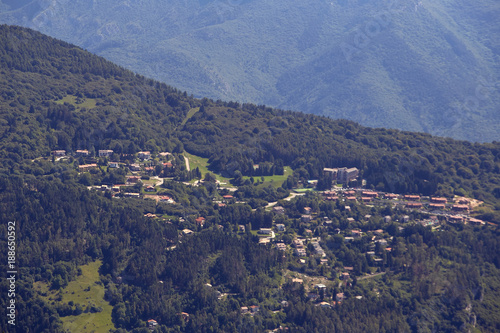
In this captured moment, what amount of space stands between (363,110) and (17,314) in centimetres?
12674

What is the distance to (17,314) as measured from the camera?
7000 centimetres

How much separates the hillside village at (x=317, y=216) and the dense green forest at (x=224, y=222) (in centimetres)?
31

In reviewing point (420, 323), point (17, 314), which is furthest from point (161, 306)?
point (420, 323)

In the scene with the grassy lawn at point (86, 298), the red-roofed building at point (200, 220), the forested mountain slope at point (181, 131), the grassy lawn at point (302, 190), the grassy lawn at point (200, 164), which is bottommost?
the grassy lawn at point (86, 298)

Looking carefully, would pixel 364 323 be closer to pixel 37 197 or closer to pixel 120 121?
pixel 37 197

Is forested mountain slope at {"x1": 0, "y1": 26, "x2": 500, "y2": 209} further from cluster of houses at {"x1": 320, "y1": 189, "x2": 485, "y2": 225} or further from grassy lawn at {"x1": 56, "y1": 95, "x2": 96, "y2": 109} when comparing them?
cluster of houses at {"x1": 320, "y1": 189, "x2": 485, "y2": 225}

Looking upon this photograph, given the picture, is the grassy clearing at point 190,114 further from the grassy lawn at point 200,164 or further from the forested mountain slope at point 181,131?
the grassy lawn at point 200,164

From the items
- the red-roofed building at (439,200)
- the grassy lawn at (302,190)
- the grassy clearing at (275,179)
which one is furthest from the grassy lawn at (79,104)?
the red-roofed building at (439,200)

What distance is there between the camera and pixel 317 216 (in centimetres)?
9712

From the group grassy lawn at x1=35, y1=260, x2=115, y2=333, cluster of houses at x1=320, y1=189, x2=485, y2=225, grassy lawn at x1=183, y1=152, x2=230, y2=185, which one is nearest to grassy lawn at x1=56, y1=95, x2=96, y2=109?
grassy lawn at x1=183, y1=152, x2=230, y2=185

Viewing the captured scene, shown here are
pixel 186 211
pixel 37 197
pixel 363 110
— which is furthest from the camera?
pixel 363 110

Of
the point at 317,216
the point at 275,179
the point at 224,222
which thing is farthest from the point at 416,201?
the point at 224,222

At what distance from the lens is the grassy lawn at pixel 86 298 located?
7138 centimetres

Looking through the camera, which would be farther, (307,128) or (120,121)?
(307,128)
